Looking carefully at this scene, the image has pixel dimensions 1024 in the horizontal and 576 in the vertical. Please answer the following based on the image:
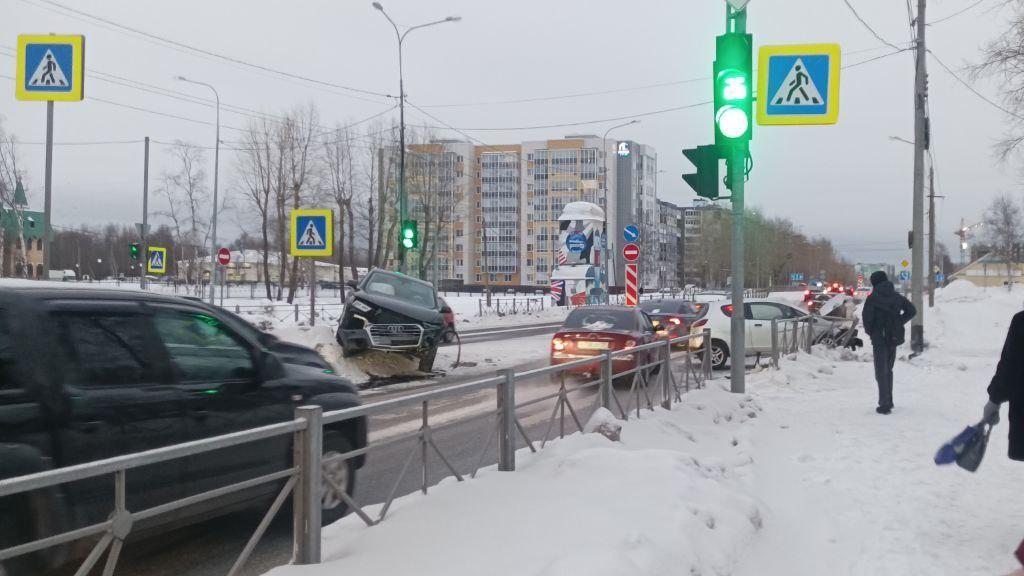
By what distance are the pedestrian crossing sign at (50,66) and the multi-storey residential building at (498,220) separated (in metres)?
106

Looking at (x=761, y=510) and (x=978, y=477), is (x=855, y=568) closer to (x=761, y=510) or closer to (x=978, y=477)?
(x=761, y=510)

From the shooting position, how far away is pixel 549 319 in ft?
137

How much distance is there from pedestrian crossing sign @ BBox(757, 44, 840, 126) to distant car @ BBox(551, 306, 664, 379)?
14.5ft

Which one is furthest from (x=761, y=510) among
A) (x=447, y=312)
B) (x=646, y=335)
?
(x=447, y=312)

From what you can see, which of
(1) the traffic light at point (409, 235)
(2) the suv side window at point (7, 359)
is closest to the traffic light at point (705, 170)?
(2) the suv side window at point (7, 359)

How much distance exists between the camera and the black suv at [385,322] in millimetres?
14766

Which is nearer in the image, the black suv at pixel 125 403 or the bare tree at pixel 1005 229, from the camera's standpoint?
the black suv at pixel 125 403

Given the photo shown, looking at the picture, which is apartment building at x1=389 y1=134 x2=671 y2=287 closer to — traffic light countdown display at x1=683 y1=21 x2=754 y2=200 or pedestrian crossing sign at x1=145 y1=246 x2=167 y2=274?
pedestrian crossing sign at x1=145 y1=246 x2=167 y2=274

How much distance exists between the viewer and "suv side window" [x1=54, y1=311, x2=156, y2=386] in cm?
406

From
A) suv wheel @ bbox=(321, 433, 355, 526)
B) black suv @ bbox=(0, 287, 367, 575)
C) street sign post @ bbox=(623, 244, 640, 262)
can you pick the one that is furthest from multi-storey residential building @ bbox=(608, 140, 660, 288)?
suv wheel @ bbox=(321, 433, 355, 526)

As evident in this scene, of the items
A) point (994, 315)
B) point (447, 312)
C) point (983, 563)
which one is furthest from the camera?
point (994, 315)

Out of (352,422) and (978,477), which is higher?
(352,422)

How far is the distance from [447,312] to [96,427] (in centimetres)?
1673

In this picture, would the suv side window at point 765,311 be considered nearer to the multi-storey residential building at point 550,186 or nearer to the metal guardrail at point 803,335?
the metal guardrail at point 803,335
